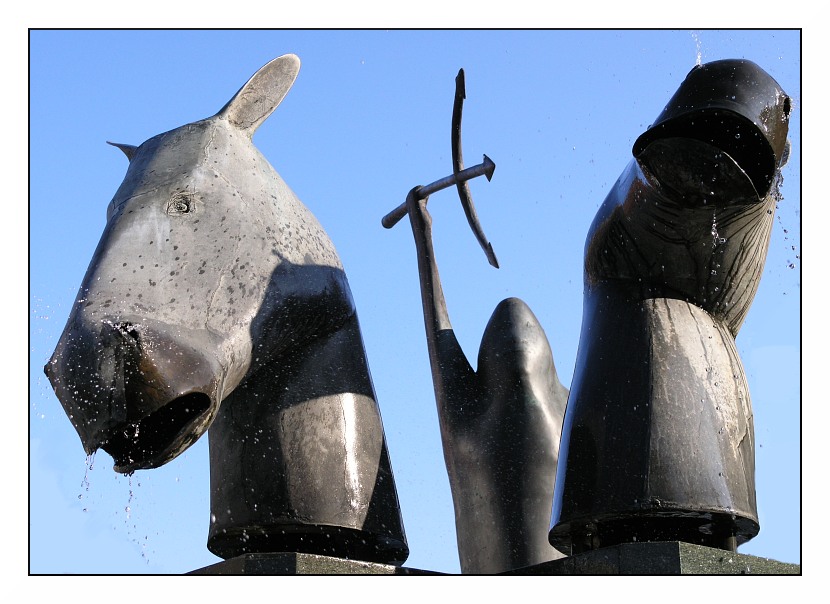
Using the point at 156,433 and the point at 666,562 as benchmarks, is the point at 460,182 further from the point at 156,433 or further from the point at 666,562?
the point at 666,562

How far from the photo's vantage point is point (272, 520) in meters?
4.27

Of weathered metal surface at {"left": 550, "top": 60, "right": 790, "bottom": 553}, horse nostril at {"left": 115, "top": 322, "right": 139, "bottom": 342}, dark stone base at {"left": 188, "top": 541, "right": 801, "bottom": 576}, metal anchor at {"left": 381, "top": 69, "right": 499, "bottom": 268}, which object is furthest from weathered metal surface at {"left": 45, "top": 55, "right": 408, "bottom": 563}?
metal anchor at {"left": 381, "top": 69, "right": 499, "bottom": 268}

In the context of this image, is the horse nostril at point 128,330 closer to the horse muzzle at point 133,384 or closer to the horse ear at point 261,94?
the horse muzzle at point 133,384

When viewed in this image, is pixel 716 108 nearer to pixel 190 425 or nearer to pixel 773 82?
pixel 773 82

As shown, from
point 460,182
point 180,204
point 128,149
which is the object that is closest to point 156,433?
point 180,204

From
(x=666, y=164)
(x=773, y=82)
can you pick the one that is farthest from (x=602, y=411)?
(x=773, y=82)

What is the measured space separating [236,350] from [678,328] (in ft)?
4.44

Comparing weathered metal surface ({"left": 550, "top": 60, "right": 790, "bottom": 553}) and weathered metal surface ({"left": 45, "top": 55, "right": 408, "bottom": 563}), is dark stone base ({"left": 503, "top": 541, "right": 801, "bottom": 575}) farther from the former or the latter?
weathered metal surface ({"left": 45, "top": 55, "right": 408, "bottom": 563})

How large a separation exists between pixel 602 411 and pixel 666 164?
777mm

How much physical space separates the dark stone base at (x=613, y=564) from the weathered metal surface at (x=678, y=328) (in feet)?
0.52

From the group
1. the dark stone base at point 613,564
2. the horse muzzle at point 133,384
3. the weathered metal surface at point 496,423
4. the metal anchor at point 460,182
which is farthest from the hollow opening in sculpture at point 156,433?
the metal anchor at point 460,182

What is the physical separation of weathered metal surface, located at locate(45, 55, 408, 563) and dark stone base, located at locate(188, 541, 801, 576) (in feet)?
1.23

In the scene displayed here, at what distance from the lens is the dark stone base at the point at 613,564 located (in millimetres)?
3621

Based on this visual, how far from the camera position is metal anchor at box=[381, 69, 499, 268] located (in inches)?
221
